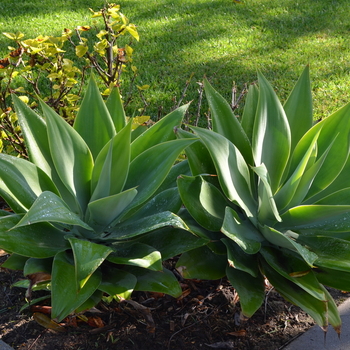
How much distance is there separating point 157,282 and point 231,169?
644mm

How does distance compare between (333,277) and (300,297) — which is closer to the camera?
(300,297)

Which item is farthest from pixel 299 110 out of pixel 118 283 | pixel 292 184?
pixel 118 283

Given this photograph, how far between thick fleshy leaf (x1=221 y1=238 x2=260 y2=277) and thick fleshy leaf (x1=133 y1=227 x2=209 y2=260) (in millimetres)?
131

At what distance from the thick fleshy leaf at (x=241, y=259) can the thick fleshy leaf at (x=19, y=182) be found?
0.93 m

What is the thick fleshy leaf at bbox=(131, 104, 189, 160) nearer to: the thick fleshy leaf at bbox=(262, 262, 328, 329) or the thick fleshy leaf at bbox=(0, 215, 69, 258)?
the thick fleshy leaf at bbox=(0, 215, 69, 258)

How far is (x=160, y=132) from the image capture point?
8.02 ft

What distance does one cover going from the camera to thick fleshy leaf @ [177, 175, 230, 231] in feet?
7.20

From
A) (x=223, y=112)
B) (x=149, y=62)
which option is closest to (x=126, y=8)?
(x=149, y=62)

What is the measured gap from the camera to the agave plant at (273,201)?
212 cm

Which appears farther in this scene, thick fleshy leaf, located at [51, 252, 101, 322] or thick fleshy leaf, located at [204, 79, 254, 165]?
thick fleshy leaf, located at [204, 79, 254, 165]

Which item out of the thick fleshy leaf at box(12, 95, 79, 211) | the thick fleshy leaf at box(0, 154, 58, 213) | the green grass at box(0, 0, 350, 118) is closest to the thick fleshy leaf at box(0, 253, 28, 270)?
the thick fleshy leaf at box(0, 154, 58, 213)

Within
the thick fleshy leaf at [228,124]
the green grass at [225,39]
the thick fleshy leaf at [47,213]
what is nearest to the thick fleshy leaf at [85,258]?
the thick fleshy leaf at [47,213]

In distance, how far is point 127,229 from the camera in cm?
229

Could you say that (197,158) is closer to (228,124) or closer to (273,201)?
(228,124)
